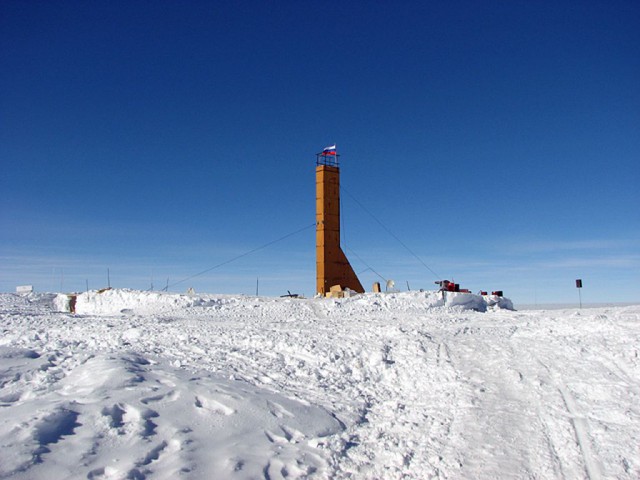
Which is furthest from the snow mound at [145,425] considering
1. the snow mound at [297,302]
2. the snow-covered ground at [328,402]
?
the snow mound at [297,302]

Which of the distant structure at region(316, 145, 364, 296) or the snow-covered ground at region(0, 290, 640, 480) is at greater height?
the distant structure at region(316, 145, 364, 296)

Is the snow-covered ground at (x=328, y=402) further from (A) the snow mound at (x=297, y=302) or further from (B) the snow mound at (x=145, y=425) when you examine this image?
(A) the snow mound at (x=297, y=302)

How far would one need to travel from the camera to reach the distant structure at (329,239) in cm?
2614

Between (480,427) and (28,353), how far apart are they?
7486mm

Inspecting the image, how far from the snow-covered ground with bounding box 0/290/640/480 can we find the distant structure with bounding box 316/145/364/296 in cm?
1302

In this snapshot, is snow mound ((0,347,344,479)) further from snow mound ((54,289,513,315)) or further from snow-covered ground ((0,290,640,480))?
snow mound ((54,289,513,315))

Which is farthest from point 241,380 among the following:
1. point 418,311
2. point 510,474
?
point 418,311

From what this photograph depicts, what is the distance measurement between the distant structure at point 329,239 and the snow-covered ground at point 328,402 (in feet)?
42.7

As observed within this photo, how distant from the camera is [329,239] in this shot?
26.4 metres

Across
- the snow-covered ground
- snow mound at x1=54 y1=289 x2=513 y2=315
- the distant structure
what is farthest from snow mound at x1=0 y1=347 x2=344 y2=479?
the distant structure

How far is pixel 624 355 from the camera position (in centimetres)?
934

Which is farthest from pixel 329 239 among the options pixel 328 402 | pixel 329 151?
pixel 328 402

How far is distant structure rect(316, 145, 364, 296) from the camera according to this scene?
85.8 feet

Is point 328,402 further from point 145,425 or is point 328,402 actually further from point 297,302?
point 297,302
